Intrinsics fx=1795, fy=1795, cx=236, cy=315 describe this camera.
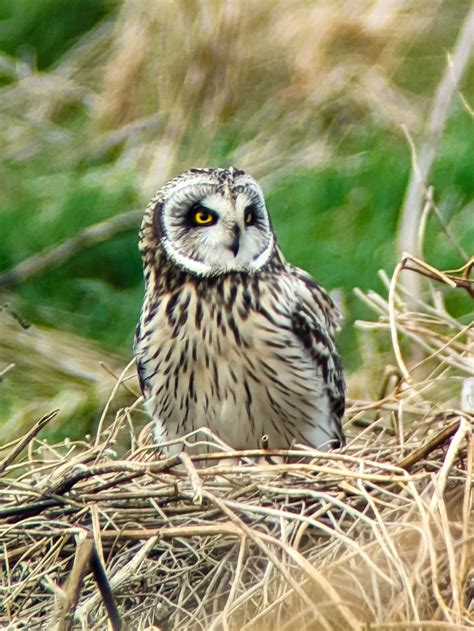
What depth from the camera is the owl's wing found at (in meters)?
4.42

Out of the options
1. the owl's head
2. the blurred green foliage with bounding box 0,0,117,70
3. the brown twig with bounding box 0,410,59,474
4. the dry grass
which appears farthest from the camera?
the blurred green foliage with bounding box 0,0,117,70

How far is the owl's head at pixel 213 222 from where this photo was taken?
14.0 feet

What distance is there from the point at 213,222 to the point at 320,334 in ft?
1.33

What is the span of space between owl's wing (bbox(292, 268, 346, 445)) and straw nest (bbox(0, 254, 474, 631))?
2.79 ft

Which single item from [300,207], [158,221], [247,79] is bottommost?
[300,207]

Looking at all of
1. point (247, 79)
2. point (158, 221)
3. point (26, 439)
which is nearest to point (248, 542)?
point (26, 439)

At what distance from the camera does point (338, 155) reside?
23.7 feet

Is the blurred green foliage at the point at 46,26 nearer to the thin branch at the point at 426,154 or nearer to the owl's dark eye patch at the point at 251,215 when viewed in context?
the thin branch at the point at 426,154

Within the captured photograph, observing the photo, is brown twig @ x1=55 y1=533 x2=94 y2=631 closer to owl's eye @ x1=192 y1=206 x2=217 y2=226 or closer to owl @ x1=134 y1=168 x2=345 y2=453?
owl @ x1=134 y1=168 x2=345 y2=453

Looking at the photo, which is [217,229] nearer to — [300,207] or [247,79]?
[300,207]

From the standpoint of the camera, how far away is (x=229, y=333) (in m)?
4.31

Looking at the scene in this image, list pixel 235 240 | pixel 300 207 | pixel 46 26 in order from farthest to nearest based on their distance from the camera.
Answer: pixel 46 26
pixel 300 207
pixel 235 240

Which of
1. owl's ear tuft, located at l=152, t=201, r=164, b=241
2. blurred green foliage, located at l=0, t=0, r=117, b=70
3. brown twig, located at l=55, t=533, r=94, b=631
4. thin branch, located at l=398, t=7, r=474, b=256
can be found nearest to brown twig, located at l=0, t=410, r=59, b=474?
brown twig, located at l=55, t=533, r=94, b=631

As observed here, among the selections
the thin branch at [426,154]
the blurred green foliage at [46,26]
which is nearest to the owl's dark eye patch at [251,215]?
the thin branch at [426,154]
